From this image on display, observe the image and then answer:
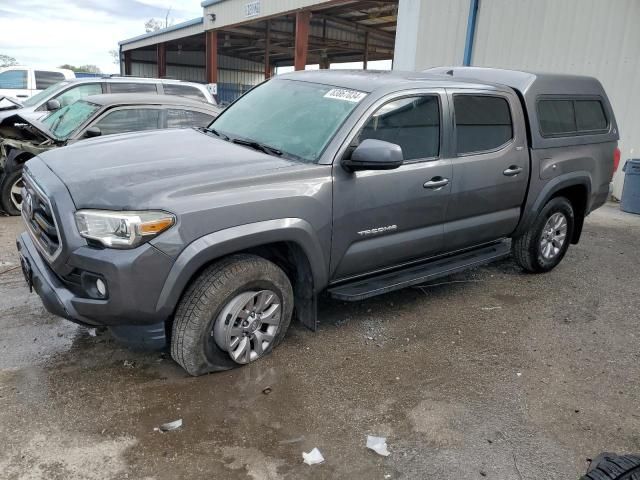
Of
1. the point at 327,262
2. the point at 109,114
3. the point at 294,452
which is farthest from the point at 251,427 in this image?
the point at 109,114

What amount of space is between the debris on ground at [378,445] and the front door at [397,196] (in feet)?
3.70

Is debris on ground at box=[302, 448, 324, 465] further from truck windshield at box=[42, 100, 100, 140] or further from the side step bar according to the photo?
truck windshield at box=[42, 100, 100, 140]

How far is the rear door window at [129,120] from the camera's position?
20.7 feet

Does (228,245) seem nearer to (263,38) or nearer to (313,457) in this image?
(313,457)

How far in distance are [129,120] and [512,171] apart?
14.8 feet

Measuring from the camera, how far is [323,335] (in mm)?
3855

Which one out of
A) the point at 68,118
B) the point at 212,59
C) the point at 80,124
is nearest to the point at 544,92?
the point at 80,124

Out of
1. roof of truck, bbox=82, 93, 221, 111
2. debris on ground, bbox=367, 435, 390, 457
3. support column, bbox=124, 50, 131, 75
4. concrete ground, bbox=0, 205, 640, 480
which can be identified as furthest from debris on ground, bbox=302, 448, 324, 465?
support column, bbox=124, 50, 131, 75

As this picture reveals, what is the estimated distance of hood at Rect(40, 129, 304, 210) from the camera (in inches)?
108

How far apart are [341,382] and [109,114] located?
4706mm

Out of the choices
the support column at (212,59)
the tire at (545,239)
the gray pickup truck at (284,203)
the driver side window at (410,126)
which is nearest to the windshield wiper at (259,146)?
the gray pickup truck at (284,203)

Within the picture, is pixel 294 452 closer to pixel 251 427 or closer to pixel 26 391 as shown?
pixel 251 427

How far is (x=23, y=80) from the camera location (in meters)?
13.7

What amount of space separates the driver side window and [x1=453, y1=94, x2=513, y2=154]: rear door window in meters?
0.25
